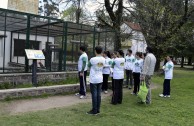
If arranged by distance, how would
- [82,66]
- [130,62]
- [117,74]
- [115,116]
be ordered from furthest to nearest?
[130,62] < [82,66] < [117,74] < [115,116]

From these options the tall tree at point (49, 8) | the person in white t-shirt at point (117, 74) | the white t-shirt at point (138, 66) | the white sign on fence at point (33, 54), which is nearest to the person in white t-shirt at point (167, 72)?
the white t-shirt at point (138, 66)

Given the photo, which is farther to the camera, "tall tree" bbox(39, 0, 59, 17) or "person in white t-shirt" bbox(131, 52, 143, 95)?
"tall tree" bbox(39, 0, 59, 17)

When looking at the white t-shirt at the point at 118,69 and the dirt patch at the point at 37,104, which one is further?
the white t-shirt at the point at 118,69

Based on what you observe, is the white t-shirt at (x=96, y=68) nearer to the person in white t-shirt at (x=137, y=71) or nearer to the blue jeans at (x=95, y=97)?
the blue jeans at (x=95, y=97)

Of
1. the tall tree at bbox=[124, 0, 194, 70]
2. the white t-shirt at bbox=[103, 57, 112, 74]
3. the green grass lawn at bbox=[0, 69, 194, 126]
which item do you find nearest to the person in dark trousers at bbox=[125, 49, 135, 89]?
the white t-shirt at bbox=[103, 57, 112, 74]

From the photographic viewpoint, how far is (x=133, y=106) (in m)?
8.95

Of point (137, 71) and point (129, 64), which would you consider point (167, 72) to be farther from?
point (129, 64)

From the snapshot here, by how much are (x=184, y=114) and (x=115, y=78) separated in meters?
2.35

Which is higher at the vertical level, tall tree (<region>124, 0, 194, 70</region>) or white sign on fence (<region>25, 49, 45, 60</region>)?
tall tree (<region>124, 0, 194, 70</region>)

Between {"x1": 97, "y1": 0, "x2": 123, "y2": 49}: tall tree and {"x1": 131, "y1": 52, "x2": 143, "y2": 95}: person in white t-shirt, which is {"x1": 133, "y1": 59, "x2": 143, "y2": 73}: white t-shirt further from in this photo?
{"x1": 97, "y1": 0, "x2": 123, "y2": 49}: tall tree

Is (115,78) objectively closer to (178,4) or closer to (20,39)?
(20,39)

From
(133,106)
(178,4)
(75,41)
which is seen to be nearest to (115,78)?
(133,106)

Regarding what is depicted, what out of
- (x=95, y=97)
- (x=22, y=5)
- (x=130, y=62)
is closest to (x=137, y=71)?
(x=130, y=62)

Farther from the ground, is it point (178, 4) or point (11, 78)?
point (178, 4)
